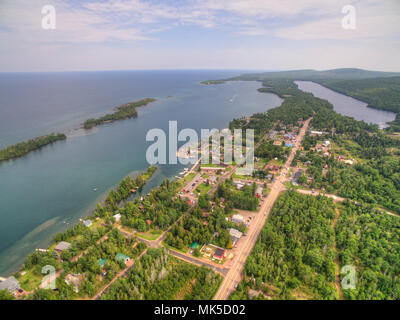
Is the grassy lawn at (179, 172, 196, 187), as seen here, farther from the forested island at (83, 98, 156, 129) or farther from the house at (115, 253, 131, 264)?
the forested island at (83, 98, 156, 129)

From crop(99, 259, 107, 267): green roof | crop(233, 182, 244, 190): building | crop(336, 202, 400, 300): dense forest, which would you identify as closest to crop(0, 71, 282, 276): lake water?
crop(99, 259, 107, 267): green roof

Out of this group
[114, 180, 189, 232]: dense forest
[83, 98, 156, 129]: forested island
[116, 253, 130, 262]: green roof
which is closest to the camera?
[116, 253, 130, 262]: green roof

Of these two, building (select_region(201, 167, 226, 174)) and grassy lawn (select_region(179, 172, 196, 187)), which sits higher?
building (select_region(201, 167, 226, 174))

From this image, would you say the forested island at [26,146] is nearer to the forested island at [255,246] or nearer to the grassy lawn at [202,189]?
the forested island at [255,246]

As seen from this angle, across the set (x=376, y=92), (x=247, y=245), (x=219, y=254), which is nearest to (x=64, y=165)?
(x=219, y=254)

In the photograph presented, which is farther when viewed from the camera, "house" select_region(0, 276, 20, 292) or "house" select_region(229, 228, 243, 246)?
"house" select_region(229, 228, 243, 246)

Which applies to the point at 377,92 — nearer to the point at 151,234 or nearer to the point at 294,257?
the point at 294,257
